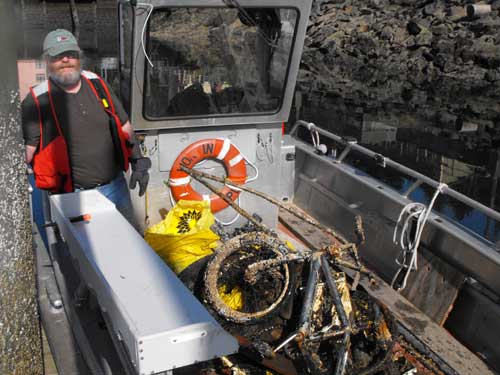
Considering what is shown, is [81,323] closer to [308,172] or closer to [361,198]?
[361,198]

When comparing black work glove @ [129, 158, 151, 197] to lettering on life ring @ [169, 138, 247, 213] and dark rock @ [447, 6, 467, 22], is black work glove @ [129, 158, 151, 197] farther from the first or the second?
dark rock @ [447, 6, 467, 22]

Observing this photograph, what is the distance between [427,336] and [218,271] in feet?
4.54

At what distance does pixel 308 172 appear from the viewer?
5406mm

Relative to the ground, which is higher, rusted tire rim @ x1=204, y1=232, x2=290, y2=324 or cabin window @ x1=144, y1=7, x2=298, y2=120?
cabin window @ x1=144, y1=7, x2=298, y2=120

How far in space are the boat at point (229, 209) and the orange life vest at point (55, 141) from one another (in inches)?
6.5

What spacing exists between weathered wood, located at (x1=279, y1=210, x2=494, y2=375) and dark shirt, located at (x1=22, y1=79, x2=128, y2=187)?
1799 millimetres

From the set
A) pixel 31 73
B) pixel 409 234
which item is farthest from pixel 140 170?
pixel 409 234

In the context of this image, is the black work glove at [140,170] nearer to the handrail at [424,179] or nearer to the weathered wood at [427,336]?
the weathered wood at [427,336]

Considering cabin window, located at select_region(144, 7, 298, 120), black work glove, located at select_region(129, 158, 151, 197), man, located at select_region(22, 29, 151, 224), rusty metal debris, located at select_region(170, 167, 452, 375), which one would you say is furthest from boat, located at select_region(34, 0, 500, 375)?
black work glove, located at select_region(129, 158, 151, 197)

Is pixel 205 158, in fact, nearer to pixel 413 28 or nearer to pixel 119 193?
pixel 119 193

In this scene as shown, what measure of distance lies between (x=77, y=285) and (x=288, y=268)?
3.42 ft

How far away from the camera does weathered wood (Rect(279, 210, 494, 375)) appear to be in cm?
319

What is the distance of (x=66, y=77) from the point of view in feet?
10.8

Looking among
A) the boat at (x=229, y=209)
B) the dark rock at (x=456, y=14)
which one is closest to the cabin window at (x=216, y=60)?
the boat at (x=229, y=209)
